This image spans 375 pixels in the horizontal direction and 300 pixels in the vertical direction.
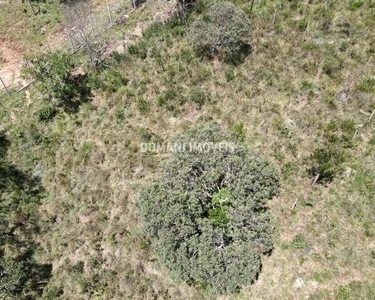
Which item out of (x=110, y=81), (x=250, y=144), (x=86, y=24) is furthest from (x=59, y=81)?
(x=250, y=144)

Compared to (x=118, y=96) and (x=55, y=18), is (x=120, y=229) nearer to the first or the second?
(x=118, y=96)

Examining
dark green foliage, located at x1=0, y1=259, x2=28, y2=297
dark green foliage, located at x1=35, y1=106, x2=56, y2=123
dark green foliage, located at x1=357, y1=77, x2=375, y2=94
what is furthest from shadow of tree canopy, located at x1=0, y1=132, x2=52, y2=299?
dark green foliage, located at x1=357, y1=77, x2=375, y2=94

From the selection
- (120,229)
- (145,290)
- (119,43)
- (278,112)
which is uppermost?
(119,43)

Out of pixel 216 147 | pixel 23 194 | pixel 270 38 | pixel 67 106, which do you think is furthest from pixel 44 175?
pixel 270 38

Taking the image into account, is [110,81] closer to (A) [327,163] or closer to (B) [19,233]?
(B) [19,233]

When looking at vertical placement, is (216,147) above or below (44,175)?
above
